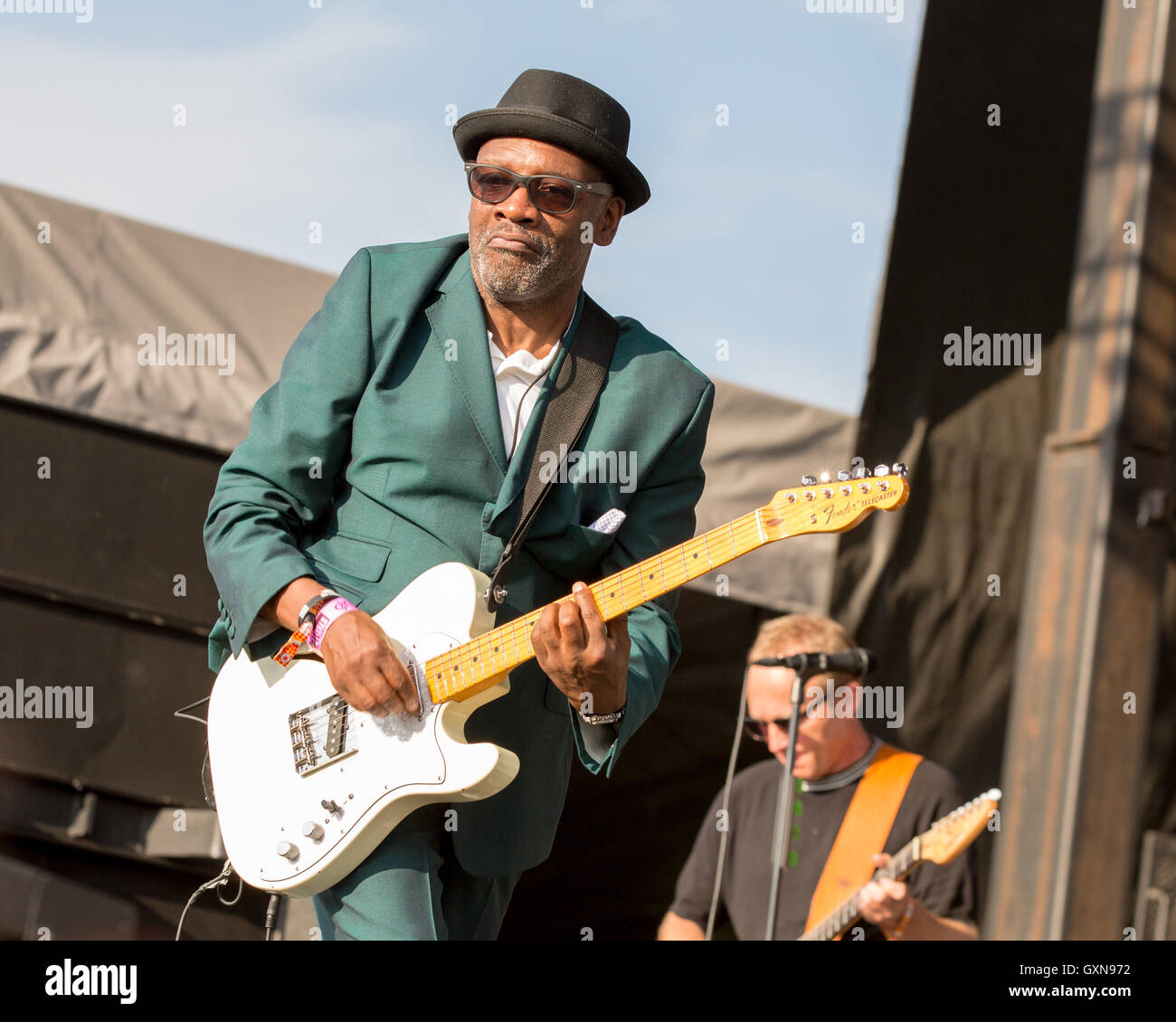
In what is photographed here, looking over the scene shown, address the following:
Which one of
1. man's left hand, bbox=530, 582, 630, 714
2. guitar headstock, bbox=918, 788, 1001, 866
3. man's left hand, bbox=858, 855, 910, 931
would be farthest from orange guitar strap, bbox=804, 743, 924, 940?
man's left hand, bbox=530, 582, 630, 714

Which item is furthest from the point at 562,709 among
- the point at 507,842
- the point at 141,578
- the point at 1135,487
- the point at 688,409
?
the point at 1135,487

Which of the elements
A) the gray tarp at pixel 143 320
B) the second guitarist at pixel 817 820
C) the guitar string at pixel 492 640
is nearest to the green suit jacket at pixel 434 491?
the guitar string at pixel 492 640

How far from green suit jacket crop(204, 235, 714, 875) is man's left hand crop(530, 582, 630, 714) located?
14cm

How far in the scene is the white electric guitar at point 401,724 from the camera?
249 cm

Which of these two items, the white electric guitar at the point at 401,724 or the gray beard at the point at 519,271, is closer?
the white electric guitar at the point at 401,724

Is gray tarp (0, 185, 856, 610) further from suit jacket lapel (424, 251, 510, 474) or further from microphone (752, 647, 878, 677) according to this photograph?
suit jacket lapel (424, 251, 510, 474)

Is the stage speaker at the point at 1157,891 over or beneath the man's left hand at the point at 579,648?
beneath

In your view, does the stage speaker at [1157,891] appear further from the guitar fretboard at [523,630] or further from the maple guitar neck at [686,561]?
the guitar fretboard at [523,630]

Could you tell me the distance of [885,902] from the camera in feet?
14.4

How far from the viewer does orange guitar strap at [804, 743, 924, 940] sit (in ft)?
15.7

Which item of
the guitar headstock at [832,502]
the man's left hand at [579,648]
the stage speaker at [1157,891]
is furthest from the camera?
the stage speaker at [1157,891]

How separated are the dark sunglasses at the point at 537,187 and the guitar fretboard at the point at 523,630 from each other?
717mm
